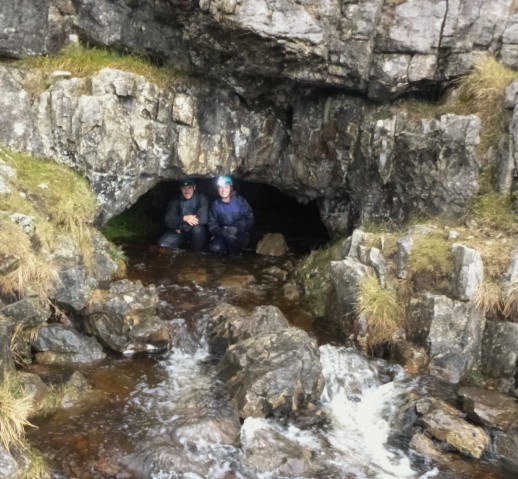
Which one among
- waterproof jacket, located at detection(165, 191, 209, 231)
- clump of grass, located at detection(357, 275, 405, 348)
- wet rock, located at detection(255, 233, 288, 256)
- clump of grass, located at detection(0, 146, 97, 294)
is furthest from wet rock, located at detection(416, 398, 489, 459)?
waterproof jacket, located at detection(165, 191, 209, 231)

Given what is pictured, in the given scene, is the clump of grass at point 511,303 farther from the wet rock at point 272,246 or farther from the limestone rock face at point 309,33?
the wet rock at point 272,246

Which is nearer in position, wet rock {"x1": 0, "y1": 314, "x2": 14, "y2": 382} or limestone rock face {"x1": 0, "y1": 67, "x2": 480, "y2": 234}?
wet rock {"x1": 0, "y1": 314, "x2": 14, "y2": 382}

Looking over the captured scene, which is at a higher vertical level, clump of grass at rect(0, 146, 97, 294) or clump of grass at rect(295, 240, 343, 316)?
clump of grass at rect(0, 146, 97, 294)

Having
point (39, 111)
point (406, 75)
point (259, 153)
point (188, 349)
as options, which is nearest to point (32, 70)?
point (39, 111)

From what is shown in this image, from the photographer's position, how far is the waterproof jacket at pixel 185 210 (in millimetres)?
Result: 15586

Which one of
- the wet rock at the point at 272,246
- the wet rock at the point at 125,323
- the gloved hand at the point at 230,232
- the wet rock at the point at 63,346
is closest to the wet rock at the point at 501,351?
the wet rock at the point at 125,323

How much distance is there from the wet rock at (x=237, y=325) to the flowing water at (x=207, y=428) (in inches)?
10.7

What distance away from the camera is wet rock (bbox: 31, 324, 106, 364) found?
9766 millimetres

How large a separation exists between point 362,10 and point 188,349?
812 cm

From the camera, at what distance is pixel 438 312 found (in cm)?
1029

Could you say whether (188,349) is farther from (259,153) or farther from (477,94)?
(477,94)

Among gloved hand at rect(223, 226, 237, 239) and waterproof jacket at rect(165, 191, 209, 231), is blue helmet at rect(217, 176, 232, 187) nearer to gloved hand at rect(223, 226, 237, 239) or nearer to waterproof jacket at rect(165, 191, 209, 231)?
waterproof jacket at rect(165, 191, 209, 231)

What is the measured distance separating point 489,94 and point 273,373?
7.70 meters

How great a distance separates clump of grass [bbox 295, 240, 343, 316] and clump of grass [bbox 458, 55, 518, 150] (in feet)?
13.8
